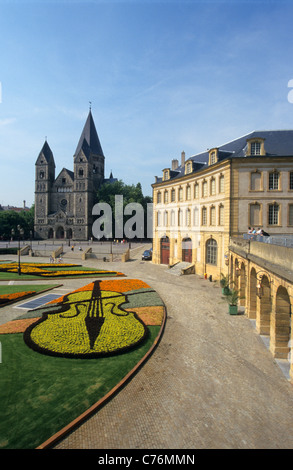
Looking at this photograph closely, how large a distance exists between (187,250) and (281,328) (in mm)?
24053

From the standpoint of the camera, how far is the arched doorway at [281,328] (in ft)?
41.1

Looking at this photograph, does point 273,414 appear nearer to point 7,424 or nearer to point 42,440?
point 42,440

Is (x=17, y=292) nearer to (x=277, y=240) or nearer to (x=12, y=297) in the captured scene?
(x=12, y=297)

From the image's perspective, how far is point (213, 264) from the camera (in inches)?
1217

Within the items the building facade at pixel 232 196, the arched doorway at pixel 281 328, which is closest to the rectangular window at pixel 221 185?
the building facade at pixel 232 196

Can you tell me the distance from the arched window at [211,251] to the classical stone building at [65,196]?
5736 cm

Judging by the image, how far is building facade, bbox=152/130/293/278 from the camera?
84.9 ft

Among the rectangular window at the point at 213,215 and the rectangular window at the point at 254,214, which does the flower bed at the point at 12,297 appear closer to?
the rectangular window at the point at 213,215

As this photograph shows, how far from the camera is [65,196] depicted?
87.8m

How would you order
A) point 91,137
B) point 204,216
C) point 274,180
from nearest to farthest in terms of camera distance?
1. point 274,180
2. point 204,216
3. point 91,137

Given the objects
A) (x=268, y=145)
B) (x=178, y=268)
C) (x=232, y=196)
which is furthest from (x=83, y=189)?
(x=268, y=145)

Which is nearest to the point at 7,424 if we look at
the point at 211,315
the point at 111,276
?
the point at 211,315

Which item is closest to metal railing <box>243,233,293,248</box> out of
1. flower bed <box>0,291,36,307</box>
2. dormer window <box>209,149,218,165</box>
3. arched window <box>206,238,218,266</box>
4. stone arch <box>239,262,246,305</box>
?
stone arch <box>239,262,246,305</box>

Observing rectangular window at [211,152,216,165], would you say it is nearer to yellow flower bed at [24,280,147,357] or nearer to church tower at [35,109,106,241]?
yellow flower bed at [24,280,147,357]
